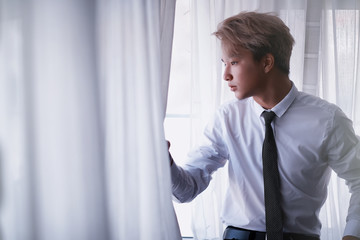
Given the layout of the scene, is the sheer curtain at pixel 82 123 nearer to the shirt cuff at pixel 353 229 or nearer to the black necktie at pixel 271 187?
the black necktie at pixel 271 187

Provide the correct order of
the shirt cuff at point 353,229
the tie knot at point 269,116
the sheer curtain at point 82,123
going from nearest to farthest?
the sheer curtain at point 82,123, the shirt cuff at point 353,229, the tie knot at point 269,116

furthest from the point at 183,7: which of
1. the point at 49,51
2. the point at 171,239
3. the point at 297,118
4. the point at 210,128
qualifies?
the point at 171,239

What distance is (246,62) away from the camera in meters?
1.18

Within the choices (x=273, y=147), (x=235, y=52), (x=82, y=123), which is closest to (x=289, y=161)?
(x=273, y=147)

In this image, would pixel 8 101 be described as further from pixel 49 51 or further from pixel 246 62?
pixel 246 62

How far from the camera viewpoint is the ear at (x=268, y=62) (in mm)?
1201

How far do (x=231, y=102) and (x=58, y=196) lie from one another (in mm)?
721

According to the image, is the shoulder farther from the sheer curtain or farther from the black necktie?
the sheer curtain

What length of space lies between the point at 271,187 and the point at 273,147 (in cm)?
13

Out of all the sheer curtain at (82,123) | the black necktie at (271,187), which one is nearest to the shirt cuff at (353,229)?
the black necktie at (271,187)

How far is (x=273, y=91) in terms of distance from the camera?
48.1 inches

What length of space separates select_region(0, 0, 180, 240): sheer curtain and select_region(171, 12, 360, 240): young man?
0.96 feet

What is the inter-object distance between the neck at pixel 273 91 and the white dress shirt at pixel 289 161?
0.02m

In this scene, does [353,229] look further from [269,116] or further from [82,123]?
[82,123]
